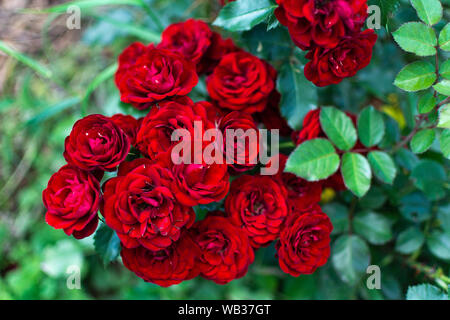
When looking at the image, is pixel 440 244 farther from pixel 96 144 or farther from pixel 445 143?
pixel 96 144

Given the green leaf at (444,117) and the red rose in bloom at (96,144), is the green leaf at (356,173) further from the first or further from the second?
the red rose in bloom at (96,144)

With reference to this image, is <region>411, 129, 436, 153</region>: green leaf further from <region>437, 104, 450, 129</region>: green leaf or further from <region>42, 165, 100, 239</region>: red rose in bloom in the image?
<region>42, 165, 100, 239</region>: red rose in bloom

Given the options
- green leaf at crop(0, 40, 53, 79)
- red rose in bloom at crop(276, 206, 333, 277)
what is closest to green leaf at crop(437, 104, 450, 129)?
red rose in bloom at crop(276, 206, 333, 277)

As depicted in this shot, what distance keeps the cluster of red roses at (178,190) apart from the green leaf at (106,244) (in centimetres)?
7

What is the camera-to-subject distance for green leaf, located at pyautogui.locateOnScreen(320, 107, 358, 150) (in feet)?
2.22

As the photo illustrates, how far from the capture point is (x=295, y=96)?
0.72 meters

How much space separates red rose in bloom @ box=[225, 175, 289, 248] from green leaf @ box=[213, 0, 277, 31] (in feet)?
0.89

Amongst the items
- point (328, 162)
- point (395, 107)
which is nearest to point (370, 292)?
point (328, 162)

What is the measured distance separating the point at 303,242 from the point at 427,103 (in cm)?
32

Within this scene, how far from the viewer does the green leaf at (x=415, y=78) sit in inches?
23.8

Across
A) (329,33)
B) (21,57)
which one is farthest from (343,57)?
(21,57)

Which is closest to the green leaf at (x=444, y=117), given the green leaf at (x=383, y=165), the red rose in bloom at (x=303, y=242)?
the green leaf at (x=383, y=165)

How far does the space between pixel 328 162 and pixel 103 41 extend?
92 cm

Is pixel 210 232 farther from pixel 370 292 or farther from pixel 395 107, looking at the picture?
pixel 395 107
